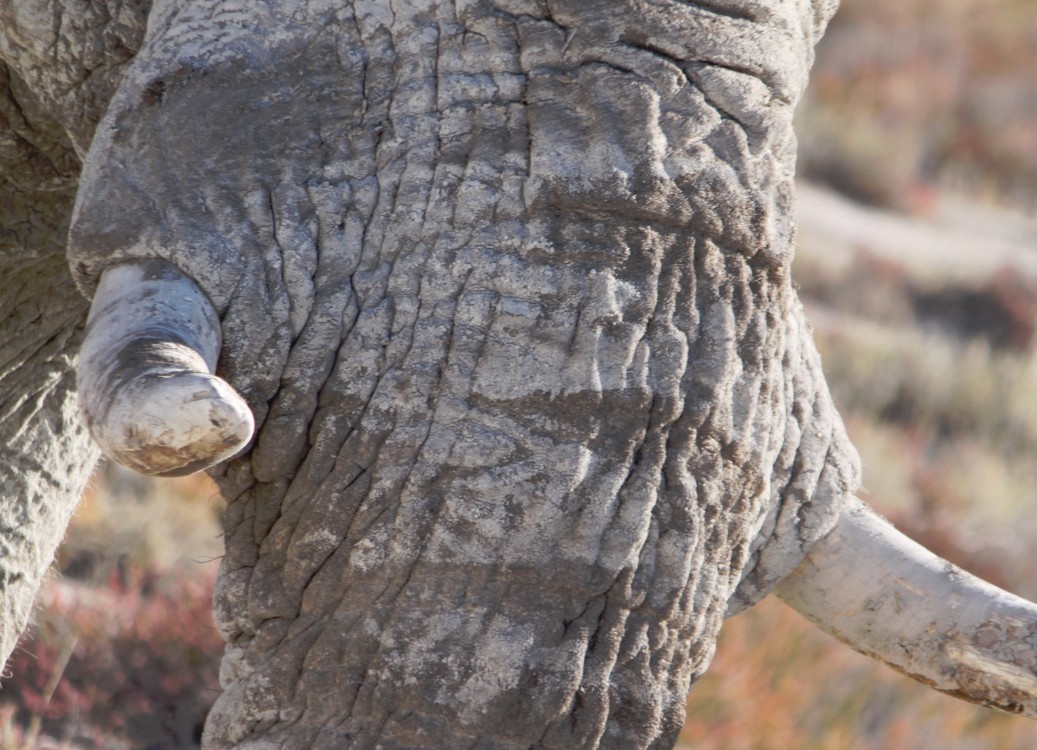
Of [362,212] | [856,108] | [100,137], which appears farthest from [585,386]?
[856,108]

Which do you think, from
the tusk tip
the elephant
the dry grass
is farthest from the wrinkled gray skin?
the dry grass

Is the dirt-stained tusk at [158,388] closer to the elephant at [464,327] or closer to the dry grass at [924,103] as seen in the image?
the elephant at [464,327]

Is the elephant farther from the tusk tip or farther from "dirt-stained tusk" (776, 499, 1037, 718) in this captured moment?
"dirt-stained tusk" (776, 499, 1037, 718)

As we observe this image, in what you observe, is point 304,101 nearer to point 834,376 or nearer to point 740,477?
point 740,477

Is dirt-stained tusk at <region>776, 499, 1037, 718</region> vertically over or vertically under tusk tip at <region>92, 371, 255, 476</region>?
under

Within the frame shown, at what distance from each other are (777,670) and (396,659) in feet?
15.2

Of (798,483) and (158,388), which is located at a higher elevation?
(158,388)

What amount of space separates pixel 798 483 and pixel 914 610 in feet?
0.84

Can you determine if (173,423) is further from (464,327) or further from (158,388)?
(464,327)

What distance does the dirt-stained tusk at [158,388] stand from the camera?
46.1 inches

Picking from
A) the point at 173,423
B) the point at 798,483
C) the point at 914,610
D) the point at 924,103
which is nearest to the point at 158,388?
the point at 173,423

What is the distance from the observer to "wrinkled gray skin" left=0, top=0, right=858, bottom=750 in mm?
1367

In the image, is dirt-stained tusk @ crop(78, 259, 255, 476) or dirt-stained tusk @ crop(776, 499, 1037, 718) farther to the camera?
dirt-stained tusk @ crop(776, 499, 1037, 718)

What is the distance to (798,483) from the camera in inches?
65.6
